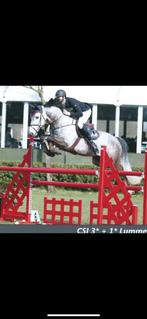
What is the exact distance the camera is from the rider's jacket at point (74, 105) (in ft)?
22.6

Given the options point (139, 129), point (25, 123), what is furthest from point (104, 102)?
point (25, 123)

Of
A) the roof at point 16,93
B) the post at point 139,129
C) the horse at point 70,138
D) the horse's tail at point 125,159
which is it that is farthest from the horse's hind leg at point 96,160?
the roof at point 16,93

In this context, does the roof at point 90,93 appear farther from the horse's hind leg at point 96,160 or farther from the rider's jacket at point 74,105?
the horse's hind leg at point 96,160

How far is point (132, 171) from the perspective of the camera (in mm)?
6941

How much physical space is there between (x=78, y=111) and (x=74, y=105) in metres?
0.05

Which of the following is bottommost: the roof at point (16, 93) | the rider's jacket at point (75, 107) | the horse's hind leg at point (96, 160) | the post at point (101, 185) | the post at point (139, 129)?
the post at point (101, 185)

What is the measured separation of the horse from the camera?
6930mm

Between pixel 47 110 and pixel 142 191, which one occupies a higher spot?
pixel 47 110

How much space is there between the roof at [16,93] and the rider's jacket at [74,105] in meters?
0.10
